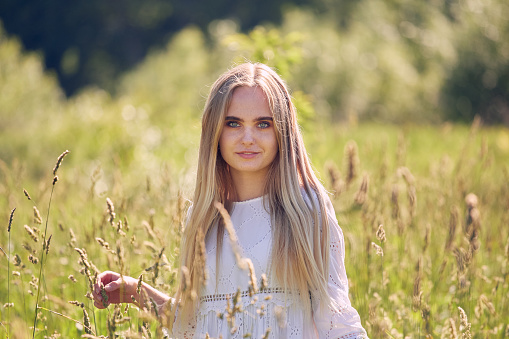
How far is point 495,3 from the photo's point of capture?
436 inches

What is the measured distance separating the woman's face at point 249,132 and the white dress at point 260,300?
0.15 meters

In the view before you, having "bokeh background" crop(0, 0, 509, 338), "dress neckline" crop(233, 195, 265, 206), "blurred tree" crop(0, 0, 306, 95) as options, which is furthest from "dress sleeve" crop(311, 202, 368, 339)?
"blurred tree" crop(0, 0, 306, 95)

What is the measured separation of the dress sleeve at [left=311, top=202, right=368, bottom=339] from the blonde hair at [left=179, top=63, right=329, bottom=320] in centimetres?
4

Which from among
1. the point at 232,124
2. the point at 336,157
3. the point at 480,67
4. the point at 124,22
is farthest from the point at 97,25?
the point at 232,124

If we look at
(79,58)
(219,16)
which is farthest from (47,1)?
(219,16)

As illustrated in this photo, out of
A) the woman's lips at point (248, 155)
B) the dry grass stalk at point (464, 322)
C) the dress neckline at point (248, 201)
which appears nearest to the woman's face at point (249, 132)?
the woman's lips at point (248, 155)

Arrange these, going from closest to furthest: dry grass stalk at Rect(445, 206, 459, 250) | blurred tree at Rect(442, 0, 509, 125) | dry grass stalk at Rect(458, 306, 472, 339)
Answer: dry grass stalk at Rect(458, 306, 472, 339)
dry grass stalk at Rect(445, 206, 459, 250)
blurred tree at Rect(442, 0, 509, 125)

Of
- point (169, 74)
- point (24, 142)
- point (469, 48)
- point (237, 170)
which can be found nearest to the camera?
point (237, 170)

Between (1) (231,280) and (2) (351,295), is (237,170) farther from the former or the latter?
(2) (351,295)

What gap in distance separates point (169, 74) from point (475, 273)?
12804 millimetres

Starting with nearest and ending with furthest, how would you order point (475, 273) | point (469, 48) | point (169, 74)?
point (475, 273), point (469, 48), point (169, 74)

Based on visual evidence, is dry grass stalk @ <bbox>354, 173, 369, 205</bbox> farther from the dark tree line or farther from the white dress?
the dark tree line

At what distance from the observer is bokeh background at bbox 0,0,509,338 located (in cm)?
232

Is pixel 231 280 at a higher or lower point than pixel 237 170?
lower
